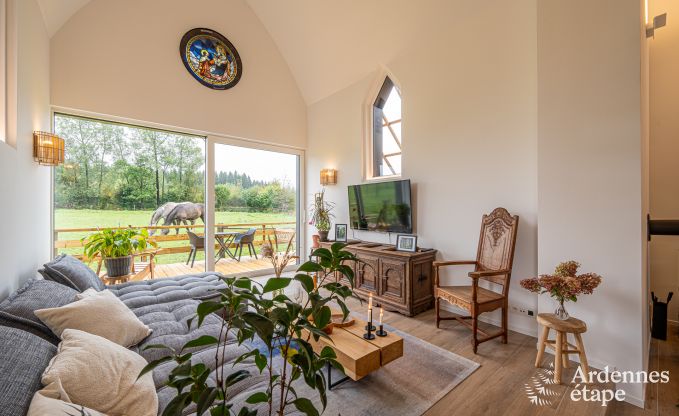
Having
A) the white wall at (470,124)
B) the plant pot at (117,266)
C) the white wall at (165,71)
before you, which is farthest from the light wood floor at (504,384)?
the white wall at (165,71)

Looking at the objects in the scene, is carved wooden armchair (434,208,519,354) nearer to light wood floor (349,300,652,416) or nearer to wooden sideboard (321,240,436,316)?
light wood floor (349,300,652,416)

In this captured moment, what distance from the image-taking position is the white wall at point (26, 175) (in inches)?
71.0

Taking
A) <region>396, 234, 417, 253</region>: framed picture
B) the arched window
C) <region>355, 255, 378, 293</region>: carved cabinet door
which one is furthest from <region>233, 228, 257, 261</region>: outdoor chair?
<region>396, 234, 417, 253</region>: framed picture

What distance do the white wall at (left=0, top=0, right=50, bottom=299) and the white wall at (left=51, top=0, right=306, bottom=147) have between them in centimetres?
35

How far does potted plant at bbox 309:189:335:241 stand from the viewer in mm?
4543

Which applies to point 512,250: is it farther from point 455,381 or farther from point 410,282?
point 455,381

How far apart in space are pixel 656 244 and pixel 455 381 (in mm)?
2791

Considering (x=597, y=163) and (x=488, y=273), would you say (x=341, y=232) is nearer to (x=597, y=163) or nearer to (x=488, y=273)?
(x=488, y=273)

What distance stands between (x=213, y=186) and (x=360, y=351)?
334 cm

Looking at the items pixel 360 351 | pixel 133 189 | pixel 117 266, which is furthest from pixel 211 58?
pixel 360 351

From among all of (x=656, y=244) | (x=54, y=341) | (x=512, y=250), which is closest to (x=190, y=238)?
(x=54, y=341)

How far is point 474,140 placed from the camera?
3.05 m

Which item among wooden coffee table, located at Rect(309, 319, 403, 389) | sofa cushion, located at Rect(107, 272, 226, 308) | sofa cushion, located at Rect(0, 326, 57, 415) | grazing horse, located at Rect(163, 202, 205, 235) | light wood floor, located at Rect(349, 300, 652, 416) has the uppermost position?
grazing horse, located at Rect(163, 202, 205, 235)

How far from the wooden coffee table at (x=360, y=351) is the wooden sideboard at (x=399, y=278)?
1.09 metres
